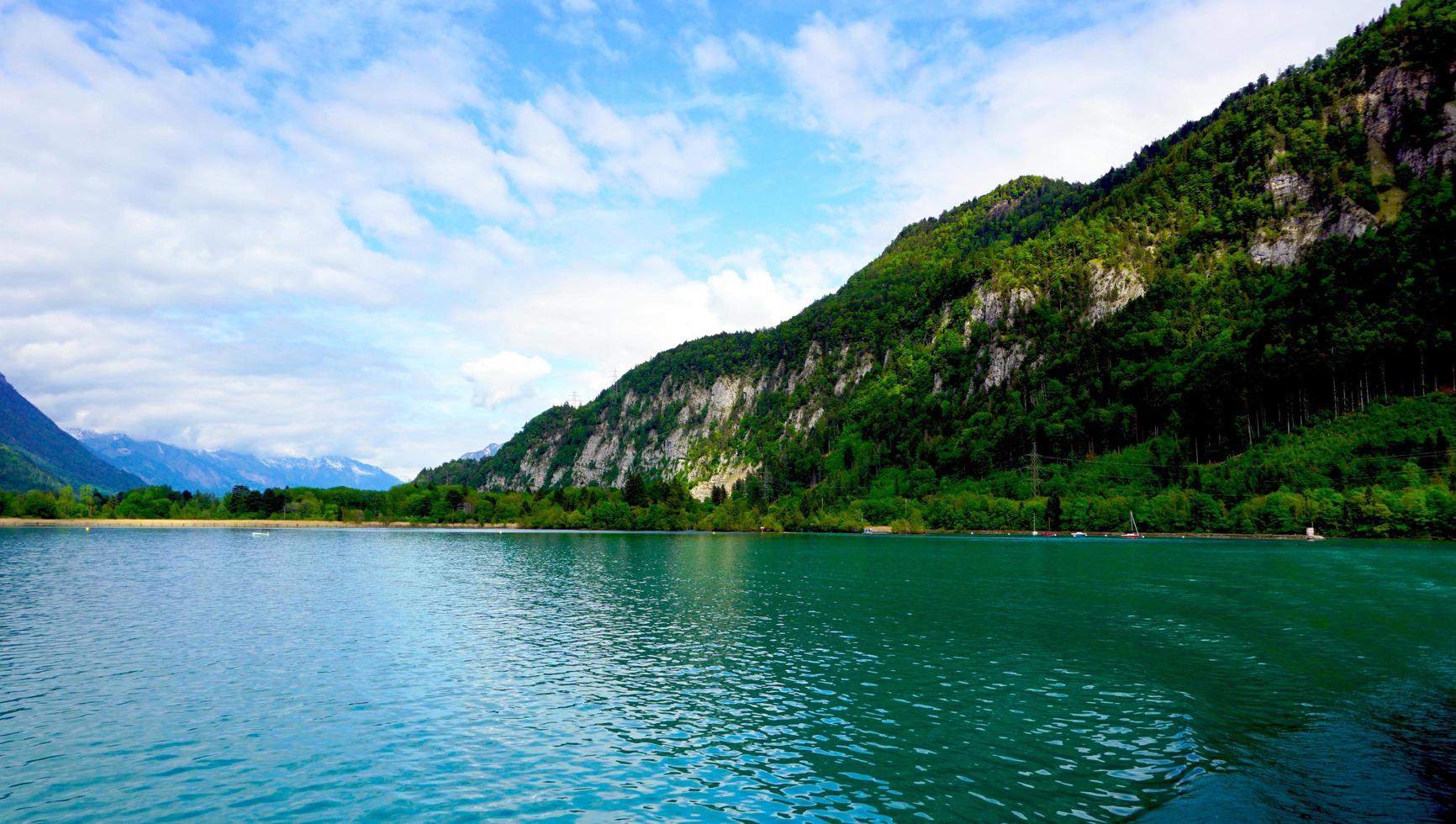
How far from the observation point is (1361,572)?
9138cm

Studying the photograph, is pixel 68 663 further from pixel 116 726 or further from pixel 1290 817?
pixel 1290 817

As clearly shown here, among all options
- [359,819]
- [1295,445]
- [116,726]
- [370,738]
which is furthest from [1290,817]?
[1295,445]

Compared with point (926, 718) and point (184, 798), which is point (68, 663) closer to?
point (184, 798)

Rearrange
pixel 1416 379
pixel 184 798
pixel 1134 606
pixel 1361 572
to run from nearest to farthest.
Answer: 1. pixel 184 798
2. pixel 1134 606
3. pixel 1361 572
4. pixel 1416 379

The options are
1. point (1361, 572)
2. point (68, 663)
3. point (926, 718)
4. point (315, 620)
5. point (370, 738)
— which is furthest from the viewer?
point (1361, 572)

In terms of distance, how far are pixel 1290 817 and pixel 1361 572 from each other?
311ft

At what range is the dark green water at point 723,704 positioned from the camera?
2217cm

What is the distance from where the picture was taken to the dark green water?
22.2 meters

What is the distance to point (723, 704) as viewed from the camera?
108 feet

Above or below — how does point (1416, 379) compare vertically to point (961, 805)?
above

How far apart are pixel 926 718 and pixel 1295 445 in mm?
222404

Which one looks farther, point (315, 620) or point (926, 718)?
point (315, 620)

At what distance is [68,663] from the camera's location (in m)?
38.9

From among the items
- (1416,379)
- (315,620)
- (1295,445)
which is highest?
(1416,379)
